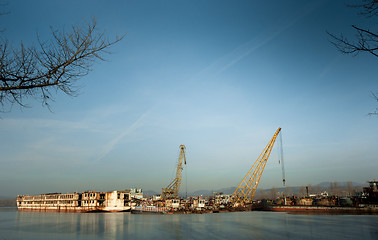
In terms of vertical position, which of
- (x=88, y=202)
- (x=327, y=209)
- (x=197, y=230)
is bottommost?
(x=327, y=209)

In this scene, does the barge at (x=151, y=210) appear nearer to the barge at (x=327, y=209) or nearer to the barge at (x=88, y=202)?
the barge at (x=88, y=202)

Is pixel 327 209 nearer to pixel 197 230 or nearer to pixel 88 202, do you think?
pixel 197 230

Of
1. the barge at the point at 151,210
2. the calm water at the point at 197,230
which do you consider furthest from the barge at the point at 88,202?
the calm water at the point at 197,230

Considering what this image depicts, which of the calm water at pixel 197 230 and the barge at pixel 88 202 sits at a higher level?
the calm water at pixel 197 230

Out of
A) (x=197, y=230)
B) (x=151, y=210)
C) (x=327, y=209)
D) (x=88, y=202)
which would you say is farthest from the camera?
(x=88, y=202)

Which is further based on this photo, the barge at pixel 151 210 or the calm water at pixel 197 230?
the barge at pixel 151 210

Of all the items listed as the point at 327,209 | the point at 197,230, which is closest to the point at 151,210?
the point at 197,230

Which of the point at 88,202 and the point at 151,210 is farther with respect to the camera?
the point at 88,202

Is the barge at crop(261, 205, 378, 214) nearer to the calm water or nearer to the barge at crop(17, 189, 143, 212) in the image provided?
the calm water

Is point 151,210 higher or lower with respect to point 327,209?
lower

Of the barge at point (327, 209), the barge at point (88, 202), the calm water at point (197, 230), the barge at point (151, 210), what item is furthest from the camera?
the barge at point (88, 202)

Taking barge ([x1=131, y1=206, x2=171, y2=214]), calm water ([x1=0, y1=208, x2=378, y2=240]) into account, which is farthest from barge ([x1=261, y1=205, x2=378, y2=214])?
barge ([x1=131, y1=206, x2=171, y2=214])

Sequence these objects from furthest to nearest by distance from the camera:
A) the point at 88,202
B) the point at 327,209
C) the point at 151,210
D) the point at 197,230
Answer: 1. the point at 88,202
2. the point at 151,210
3. the point at 327,209
4. the point at 197,230

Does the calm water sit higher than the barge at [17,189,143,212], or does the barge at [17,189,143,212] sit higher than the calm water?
the calm water
